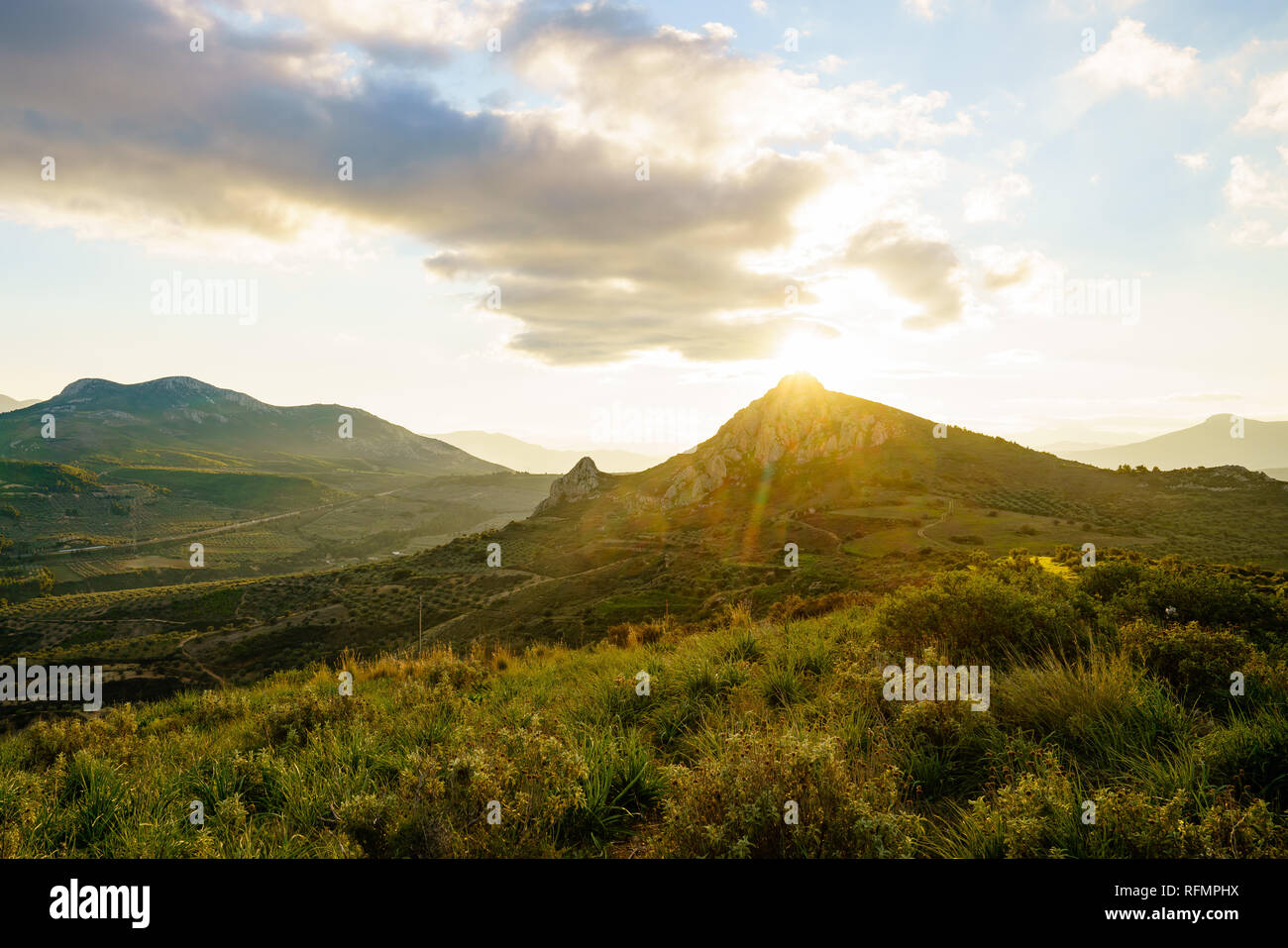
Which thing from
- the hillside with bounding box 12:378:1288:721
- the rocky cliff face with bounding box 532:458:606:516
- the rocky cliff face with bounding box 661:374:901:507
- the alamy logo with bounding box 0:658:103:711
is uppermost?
the rocky cliff face with bounding box 661:374:901:507

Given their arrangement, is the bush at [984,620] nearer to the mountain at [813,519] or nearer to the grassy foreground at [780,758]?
the grassy foreground at [780,758]

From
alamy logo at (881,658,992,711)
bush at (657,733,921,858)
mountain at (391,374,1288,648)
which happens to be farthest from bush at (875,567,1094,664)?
mountain at (391,374,1288,648)

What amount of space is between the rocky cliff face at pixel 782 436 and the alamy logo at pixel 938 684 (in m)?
96.4

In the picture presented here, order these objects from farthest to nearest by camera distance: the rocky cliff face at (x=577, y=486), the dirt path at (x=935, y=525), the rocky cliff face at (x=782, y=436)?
the rocky cliff face at (x=577, y=486), the rocky cliff face at (x=782, y=436), the dirt path at (x=935, y=525)

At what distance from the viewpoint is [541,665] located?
1162cm

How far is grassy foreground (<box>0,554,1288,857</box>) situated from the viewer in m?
3.62

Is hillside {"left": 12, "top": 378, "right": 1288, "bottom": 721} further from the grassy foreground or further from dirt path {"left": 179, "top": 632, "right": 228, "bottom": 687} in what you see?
the grassy foreground

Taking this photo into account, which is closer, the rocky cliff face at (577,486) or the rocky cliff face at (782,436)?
the rocky cliff face at (782,436)

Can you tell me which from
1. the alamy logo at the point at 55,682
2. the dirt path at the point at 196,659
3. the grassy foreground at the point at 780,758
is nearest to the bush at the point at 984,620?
the grassy foreground at the point at 780,758

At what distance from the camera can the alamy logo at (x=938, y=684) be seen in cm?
582

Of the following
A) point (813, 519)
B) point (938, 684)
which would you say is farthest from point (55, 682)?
point (813, 519)

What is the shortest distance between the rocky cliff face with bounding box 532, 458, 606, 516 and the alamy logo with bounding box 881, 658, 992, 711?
11057cm
